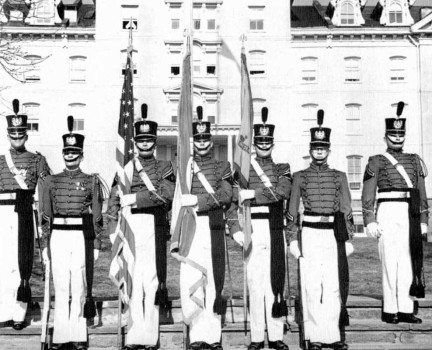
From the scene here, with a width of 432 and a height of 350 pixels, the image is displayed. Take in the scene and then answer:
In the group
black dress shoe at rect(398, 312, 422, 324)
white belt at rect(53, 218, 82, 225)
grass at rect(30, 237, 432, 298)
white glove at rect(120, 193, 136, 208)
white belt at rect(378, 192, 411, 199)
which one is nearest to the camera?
white glove at rect(120, 193, 136, 208)

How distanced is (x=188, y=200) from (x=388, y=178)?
8.86 ft

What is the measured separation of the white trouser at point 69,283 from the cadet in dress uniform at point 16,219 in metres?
0.62

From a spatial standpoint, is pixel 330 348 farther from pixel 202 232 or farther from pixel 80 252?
pixel 80 252

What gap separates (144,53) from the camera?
39.4 metres

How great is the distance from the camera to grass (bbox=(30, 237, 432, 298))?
1195cm

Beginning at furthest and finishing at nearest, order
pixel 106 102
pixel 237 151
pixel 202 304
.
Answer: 1. pixel 106 102
2. pixel 237 151
3. pixel 202 304

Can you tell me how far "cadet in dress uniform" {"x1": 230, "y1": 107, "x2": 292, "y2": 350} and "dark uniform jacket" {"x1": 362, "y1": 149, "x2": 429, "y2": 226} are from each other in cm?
112

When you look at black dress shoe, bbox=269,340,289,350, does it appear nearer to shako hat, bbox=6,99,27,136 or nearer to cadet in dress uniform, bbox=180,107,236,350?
A: cadet in dress uniform, bbox=180,107,236,350

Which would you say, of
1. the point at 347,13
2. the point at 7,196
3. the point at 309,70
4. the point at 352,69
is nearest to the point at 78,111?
the point at 309,70

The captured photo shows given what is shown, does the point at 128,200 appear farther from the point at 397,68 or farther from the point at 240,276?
the point at 397,68

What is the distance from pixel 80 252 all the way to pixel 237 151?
2.36 m

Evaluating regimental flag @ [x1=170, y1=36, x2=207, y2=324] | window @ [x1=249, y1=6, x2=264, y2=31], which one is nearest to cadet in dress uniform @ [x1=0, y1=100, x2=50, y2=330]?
regimental flag @ [x1=170, y1=36, x2=207, y2=324]

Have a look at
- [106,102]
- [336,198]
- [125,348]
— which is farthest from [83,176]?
[106,102]

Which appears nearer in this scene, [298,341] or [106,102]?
[298,341]
